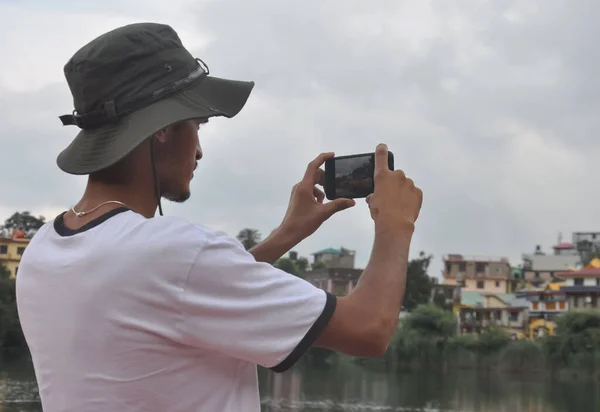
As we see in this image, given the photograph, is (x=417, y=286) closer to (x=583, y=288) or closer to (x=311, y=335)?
(x=583, y=288)

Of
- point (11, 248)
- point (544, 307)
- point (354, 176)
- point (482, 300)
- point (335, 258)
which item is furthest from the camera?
point (335, 258)

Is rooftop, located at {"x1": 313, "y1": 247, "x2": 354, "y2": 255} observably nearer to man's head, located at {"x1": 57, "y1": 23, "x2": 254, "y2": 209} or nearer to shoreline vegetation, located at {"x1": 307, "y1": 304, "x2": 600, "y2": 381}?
shoreline vegetation, located at {"x1": 307, "y1": 304, "x2": 600, "y2": 381}

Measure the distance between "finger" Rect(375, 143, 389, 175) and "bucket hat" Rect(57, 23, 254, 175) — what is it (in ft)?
0.69

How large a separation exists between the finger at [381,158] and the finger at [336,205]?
6.2 inches

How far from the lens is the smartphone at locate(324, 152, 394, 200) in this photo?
1.21m

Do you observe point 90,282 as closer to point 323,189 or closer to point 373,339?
point 373,339

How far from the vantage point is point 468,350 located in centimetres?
2744

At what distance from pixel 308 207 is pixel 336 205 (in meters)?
0.06

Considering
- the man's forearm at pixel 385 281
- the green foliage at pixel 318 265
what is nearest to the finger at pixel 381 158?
the man's forearm at pixel 385 281

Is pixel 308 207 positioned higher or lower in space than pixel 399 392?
higher

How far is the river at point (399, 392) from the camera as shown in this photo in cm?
1594

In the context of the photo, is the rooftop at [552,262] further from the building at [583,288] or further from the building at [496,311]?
the building at [583,288]

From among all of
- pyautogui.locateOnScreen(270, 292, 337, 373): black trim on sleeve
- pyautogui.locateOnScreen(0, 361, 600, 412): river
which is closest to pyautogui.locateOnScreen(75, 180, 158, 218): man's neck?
pyautogui.locateOnScreen(270, 292, 337, 373): black trim on sleeve

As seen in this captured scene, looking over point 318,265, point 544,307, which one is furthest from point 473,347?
point 318,265
